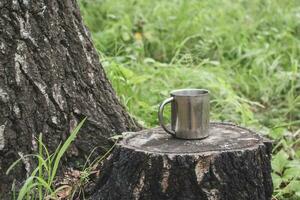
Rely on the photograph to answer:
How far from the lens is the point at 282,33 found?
445 cm

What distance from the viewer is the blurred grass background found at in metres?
2.87

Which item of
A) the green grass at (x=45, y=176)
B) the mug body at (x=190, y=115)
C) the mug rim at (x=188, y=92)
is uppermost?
the mug rim at (x=188, y=92)

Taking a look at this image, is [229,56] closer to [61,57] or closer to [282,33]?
[282,33]

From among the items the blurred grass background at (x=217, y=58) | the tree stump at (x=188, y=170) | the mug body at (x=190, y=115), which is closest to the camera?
the tree stump at (x=188, y=170)

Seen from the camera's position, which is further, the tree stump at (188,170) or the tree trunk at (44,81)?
the tree trunk at (44,81)

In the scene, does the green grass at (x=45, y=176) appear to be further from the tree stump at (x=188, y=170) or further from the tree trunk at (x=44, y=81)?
the tree stump at (x=188, y=170)

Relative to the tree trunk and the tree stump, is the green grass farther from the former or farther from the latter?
the tree stump

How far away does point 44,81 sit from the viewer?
→ 2.10 metres

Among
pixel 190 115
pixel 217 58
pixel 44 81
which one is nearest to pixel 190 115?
pixel 190 115

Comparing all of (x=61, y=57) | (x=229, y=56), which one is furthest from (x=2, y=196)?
(x=229, y=56)

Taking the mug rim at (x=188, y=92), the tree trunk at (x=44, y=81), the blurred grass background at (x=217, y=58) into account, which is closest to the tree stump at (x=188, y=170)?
the mug rim at (x=188, y=92)

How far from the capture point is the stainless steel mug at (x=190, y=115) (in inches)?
77.5

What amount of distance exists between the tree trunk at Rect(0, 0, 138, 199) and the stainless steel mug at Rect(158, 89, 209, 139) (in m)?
0.37

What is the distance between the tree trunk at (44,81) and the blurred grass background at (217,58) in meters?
0.45
